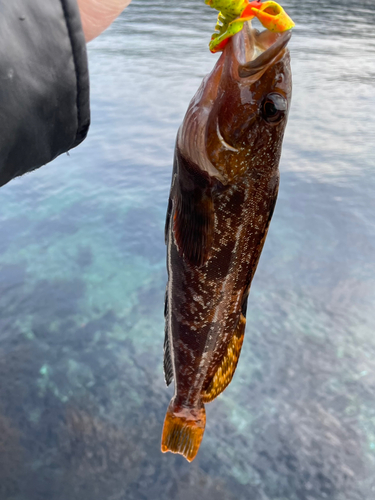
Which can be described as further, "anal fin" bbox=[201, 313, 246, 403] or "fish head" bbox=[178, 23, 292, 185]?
"anal fin" bbox=[201, 313, 246, 403]

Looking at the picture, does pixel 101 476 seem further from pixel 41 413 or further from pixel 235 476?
pixel 235 476

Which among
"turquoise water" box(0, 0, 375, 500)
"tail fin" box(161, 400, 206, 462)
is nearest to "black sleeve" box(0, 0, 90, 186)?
"tail fin" box(161, 400, 206, 462)

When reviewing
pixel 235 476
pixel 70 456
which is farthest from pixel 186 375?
pixel 70 456

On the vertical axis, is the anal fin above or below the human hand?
below

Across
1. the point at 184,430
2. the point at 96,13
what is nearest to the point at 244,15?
the point at 96,13

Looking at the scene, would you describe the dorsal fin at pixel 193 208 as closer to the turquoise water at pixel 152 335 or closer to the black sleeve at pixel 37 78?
the black sleeve at pixel 37 78

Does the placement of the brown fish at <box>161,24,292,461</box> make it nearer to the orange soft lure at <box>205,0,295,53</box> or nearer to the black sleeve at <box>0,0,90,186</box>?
the orange soft lure at <box>205,0,295,53</box>
